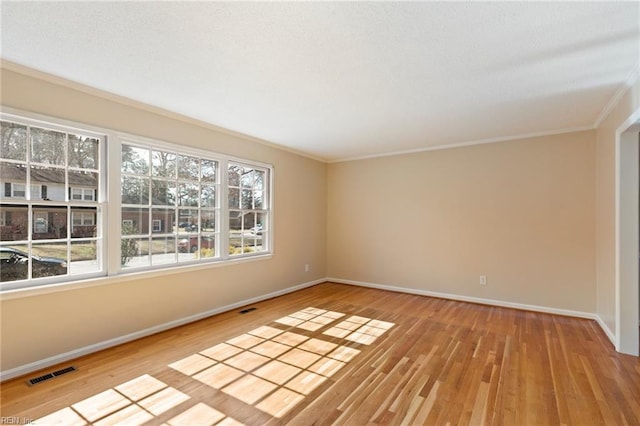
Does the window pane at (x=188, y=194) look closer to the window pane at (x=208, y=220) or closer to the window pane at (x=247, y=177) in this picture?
the window pane at (x=208, y=220)

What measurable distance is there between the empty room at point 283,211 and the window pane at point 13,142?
0.6 inches

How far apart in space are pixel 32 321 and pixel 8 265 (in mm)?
519

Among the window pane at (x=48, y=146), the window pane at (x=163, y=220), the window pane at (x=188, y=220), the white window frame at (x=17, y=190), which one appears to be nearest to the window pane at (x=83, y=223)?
the white window frame at (x=17, y=190)

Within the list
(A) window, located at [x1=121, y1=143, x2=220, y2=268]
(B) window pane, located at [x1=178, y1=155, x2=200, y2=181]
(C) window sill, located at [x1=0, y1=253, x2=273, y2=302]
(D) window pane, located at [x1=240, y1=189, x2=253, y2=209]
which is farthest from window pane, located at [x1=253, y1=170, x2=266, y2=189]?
(C) window sill, located at [x1=0, y1=253, x2=273, y2=302]

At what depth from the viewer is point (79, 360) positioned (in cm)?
279

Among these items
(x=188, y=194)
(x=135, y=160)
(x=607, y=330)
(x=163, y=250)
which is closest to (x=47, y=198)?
(x=135, y=160)

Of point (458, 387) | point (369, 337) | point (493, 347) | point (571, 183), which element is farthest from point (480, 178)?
point (458, 387)

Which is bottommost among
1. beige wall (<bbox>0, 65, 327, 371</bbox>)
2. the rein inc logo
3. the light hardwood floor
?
the light hardwood floor

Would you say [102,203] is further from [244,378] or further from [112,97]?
[244,378]

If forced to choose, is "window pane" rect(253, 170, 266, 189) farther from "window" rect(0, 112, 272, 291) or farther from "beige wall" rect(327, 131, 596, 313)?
"beige wall" rect(327, 131, 596, 313)

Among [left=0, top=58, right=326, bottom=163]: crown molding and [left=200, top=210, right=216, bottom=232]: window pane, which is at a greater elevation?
[left=0, top=58, right=326, bottom=163]: crown molding

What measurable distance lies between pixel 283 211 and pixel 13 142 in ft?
11.3

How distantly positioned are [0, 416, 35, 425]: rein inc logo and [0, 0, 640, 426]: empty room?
0.04m

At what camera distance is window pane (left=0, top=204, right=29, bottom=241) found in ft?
8.22
